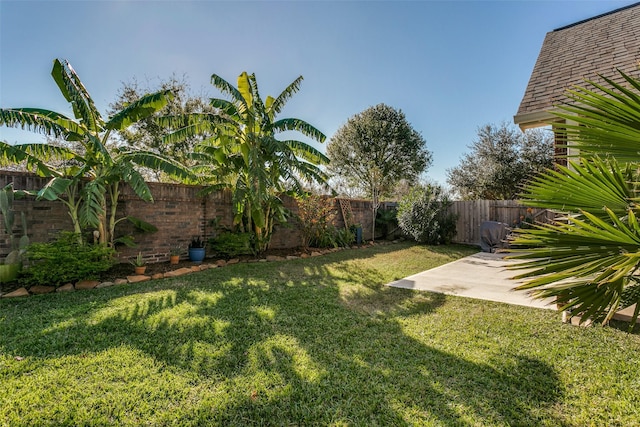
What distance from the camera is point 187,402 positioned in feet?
7.13

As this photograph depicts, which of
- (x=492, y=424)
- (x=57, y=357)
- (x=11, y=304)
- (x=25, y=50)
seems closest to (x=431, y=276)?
(x=492, y=424)

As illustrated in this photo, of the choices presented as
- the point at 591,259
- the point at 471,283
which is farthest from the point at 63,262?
the point at 471,283

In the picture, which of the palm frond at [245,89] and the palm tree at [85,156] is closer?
the palm tree at [85,156]

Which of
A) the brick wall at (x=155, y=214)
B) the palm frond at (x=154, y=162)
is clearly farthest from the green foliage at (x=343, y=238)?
the palm frond at (x=154, y=162)

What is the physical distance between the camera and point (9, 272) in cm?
478

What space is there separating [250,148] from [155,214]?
267cm

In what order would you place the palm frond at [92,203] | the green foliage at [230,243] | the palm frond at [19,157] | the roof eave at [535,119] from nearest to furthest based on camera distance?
the roof eave at [535,119] → the palm frond at [19,157] → the palm frond at [92,203] → the green foliage at [230,243]

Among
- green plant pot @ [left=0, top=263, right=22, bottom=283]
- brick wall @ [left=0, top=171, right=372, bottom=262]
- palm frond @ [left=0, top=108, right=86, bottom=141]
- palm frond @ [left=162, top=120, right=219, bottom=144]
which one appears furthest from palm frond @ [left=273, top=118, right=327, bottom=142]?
green plant pot @ [left=0, top=263, right=22, bottom=283]

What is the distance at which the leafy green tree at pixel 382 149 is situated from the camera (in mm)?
22516

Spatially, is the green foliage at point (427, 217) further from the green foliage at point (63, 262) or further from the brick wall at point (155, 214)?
the green foliage at point (63, 262)

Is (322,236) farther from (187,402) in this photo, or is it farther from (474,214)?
(187,402)

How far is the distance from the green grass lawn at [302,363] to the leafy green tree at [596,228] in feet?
3.82

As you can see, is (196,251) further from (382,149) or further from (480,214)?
(382,149)

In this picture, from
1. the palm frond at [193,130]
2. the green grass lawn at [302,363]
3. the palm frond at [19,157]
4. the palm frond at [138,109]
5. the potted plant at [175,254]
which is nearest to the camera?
the green grass lawn at [302,363]
